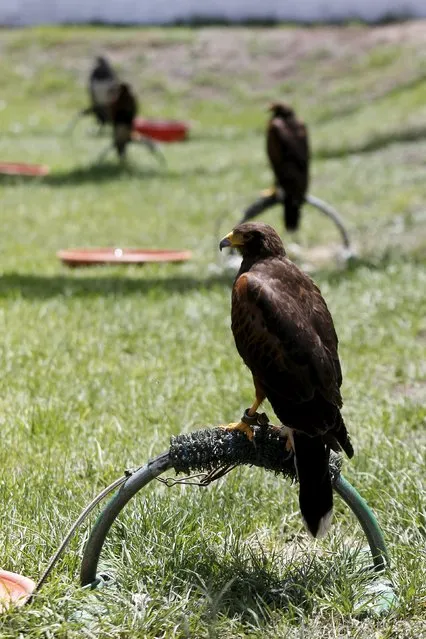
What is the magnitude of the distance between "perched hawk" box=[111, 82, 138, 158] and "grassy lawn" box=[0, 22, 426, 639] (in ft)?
1.70

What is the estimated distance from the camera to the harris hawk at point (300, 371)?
2.93m

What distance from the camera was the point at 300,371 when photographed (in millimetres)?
2953

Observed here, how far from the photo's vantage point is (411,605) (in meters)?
3.06

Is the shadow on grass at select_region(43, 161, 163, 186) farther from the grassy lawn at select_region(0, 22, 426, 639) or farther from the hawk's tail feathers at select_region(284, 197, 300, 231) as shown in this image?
the hawk's tail feathers at select_region(284, 197, 300, 231)

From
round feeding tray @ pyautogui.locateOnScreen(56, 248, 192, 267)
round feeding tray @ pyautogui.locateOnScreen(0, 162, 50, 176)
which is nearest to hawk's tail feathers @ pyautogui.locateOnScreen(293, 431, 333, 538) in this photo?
round feeding tray @ pyautogui.locateOnScreen(56, 248, 192, 267)

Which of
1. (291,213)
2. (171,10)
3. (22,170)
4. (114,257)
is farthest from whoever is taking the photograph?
(171,10)

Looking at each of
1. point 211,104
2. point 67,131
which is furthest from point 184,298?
point 211,104

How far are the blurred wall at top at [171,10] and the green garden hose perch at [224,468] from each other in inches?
1226

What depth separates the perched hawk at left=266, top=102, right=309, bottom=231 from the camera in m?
8.38

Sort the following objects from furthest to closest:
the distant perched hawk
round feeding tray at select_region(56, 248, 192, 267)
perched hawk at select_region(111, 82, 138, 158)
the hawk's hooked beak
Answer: the distant perched hawk
perched hawk at select_region(111, 82, 138, 158)
round feeding tray at select_region(56, 248, 192, 267)
the hawk's hooked beak

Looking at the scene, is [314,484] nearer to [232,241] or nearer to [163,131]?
[232,241]

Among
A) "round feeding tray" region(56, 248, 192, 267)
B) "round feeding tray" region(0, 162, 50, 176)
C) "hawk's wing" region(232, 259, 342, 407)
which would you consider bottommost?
"round feeding tray" region(56, 248, 192, 267)

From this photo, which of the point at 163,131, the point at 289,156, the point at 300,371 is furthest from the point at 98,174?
the point at 300,371

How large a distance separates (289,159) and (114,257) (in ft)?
5.47
